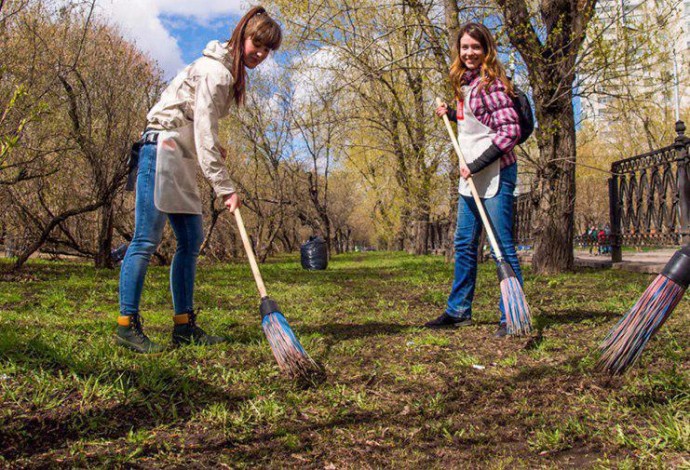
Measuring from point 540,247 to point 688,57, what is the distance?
13.7 metres

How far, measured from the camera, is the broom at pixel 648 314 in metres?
2.33

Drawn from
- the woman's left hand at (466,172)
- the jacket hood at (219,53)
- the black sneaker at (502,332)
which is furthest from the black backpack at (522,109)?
the jacket hood at (219,53)

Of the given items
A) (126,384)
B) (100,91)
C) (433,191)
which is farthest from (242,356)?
(433,191)

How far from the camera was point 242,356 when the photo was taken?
3359 millimetres

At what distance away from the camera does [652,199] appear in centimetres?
840

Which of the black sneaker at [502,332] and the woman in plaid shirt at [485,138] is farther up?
the woman in plaid shirt at [485,138]

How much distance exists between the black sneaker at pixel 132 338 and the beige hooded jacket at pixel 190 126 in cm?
73

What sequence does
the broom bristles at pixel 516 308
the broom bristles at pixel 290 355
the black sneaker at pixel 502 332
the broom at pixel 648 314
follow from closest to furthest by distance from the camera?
the broom at pixel 648 314 → the broom bristles at pixel 290 355 → the broom bristles at pixel 516 308 → the black sneaker at pixel 502 332

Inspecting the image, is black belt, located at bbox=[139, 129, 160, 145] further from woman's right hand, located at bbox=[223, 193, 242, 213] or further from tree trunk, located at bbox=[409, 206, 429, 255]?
tree trunk, located at bbox=[409, 206, 429, 255]

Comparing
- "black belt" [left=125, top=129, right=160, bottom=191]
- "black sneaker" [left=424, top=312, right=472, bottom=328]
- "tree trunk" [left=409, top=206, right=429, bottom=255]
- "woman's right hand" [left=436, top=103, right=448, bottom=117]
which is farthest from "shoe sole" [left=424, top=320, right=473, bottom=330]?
"tree trunk" [left=409, top=206, right=429, bottom=255]

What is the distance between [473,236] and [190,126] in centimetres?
217

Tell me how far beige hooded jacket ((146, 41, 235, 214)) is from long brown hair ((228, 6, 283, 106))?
0.18 feet

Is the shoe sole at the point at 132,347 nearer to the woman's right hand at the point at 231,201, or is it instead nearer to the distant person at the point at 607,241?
the woman's right hand at the point at 231,201

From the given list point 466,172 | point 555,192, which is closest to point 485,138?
point 466,172
